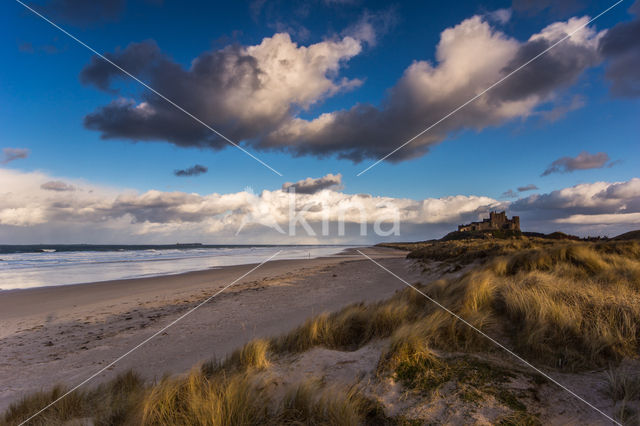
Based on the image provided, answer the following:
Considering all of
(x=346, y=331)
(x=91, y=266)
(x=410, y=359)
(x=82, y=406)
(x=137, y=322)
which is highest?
(x=410, y=359)

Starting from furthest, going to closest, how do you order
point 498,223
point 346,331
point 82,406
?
point 498,223
point 346,331
point 82,406

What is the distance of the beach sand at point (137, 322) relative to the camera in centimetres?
580

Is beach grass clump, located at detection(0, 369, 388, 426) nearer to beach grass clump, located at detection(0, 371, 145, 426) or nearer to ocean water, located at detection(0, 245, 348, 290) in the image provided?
beach grass clump, located at detection(0, 371, 145, 426)

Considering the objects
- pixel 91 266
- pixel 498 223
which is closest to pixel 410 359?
pixel 91 266

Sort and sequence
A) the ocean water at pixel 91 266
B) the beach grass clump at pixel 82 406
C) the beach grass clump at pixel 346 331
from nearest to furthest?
the beach grass clump at pixel 82 406 < the beach grass clump at pixel 346 331 < the ocean water at pixel 91 266

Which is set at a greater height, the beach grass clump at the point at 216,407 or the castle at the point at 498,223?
the castle at the point at 498,223

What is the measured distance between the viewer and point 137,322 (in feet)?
29.7

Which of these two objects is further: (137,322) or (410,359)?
(137,322)

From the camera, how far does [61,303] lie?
39.4ft

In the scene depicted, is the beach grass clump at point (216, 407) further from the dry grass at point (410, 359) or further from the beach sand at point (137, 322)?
the beach sand at point (137, 322)

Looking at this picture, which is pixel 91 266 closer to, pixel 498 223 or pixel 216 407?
pixel 216 407

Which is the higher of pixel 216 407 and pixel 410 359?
pixel 410 359

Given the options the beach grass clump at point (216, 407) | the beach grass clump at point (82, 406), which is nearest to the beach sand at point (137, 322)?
the beach grass clump at point (82, 406)

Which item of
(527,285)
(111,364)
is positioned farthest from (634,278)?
(111,364)
